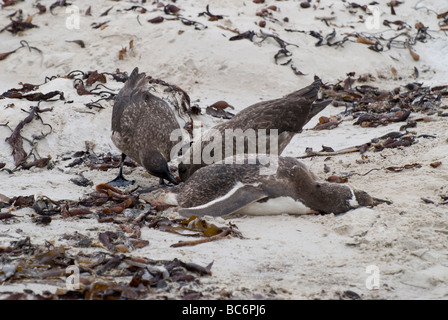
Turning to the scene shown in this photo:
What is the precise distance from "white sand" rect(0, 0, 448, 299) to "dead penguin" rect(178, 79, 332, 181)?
0.52 m

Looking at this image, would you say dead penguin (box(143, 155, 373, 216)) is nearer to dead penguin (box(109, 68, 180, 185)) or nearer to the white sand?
the white sand

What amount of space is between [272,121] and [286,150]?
1.16 metres

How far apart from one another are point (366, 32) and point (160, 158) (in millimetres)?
7293

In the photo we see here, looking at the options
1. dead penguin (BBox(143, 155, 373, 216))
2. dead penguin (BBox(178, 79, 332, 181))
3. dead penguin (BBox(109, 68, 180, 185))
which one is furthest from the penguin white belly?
dead penguin (BBox(109, 68, 180, 185))

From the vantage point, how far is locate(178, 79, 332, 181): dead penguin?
695 centimetres

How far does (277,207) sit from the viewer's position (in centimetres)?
552

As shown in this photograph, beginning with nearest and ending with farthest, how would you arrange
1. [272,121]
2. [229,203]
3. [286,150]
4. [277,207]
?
[229,203]
[277,207]
[272,121]
[286,150]

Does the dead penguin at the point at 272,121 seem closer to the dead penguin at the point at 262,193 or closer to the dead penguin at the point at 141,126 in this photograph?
the dead penguin at the point at 141,126

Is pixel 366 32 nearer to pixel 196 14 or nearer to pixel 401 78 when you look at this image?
pixel 401 78

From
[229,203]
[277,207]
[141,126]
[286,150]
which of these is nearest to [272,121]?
[286,150]

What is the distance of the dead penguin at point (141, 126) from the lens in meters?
7.05

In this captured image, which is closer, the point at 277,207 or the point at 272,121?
the point at 277,207

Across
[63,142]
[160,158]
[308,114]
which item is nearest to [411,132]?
[308,114]

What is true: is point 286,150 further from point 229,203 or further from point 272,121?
point 229,203
